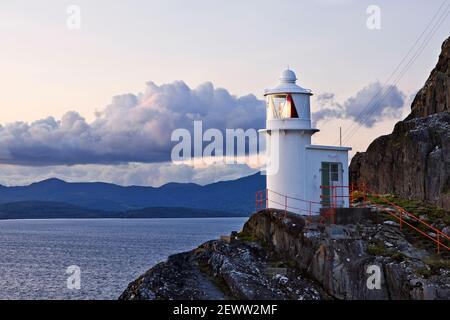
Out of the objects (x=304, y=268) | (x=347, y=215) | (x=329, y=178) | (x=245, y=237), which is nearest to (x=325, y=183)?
(x=329, y=178)

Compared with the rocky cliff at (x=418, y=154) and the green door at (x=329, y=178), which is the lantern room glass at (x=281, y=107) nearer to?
the green door at (x=329, y=178)

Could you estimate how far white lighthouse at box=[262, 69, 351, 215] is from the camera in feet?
119

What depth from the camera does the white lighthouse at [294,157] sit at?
36188mm

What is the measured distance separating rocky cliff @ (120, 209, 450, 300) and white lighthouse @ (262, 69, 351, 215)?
2443mm

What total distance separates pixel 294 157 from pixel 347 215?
179 inches

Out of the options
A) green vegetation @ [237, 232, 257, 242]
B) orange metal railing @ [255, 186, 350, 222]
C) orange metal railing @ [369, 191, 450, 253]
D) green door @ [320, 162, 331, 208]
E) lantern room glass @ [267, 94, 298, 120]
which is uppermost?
lantern room glass @ [267, 94, 298, 120]

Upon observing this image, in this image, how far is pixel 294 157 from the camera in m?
36.2

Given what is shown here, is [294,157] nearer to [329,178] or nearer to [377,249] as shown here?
[329,178]

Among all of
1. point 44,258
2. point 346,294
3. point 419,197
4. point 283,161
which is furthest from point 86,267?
point 346,294

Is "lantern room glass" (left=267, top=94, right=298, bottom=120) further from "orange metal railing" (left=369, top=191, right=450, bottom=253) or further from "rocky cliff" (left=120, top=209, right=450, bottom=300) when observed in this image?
"orange metal railing" (left=369, top=191, right=450, bottom=253)

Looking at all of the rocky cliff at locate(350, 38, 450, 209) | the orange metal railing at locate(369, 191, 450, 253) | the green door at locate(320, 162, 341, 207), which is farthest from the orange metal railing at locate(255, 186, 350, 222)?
the rocky cliff at locate(350, 38, 450, 209)

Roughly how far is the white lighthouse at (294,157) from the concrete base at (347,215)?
177 centimetres

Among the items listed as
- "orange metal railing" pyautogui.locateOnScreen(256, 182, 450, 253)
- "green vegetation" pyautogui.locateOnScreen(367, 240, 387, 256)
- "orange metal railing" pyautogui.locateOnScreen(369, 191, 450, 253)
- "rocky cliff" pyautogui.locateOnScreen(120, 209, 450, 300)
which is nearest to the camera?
"rocky cliff" pyautogui.locateOnScreen(120, 209, 450, 300)
